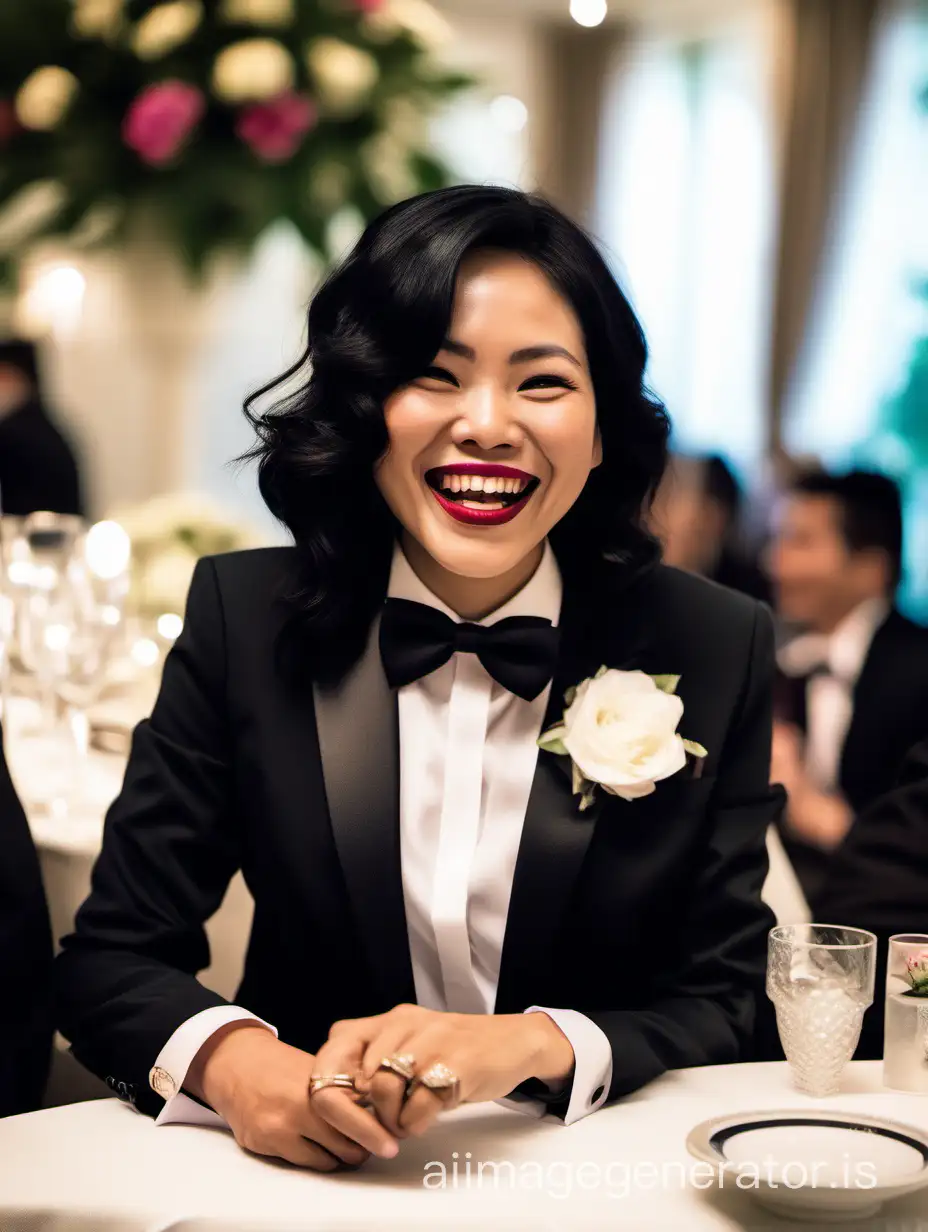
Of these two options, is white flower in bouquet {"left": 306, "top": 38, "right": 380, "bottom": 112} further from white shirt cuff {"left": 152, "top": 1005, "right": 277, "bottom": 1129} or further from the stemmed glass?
white shirt cuff {"left": 152, "top": 1005, "right": 277, "bottom": 1129}

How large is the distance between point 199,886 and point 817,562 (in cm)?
297

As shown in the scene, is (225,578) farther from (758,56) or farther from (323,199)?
(758,56)

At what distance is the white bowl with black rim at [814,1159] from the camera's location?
1.16 m

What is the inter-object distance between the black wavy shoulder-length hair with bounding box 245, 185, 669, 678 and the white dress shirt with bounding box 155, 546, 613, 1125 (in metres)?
0.10

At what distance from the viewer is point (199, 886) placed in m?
1.73

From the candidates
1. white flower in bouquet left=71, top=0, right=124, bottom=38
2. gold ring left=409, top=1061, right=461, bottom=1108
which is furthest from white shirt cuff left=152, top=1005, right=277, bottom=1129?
white flower in bouquet left=71, top=0, right=124, bottom=38

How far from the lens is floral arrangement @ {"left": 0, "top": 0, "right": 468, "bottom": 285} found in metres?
3.40

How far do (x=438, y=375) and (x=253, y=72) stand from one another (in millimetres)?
2002

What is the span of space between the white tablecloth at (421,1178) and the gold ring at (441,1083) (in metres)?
0.06

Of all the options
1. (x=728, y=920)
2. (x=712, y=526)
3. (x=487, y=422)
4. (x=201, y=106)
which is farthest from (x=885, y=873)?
(x=712, y=526)

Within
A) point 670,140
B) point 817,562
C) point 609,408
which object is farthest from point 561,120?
point 609,408

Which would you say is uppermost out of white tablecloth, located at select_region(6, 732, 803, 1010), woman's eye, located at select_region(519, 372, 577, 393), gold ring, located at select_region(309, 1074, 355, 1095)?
woman's eye, located at select_region(519, 372, 577, 393)

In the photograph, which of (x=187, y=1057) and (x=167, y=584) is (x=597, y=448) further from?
(x=167, y=584)

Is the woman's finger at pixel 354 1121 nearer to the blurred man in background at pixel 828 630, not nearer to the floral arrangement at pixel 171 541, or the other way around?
the floral arrangement at pixel 171 541
